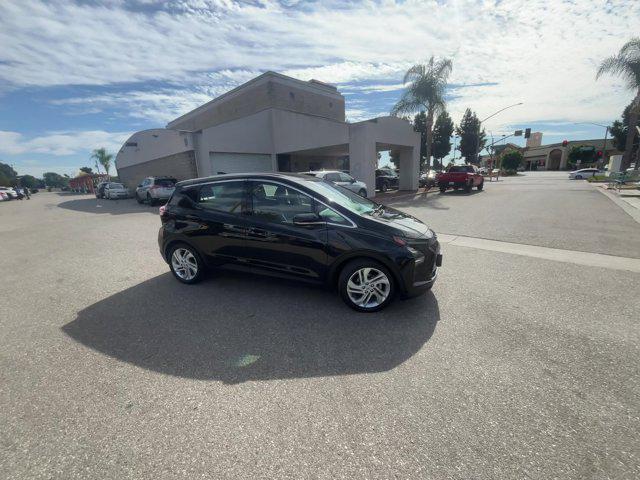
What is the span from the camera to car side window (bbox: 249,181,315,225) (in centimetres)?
387

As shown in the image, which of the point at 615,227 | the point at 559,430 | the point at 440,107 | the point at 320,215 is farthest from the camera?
the point at 440,107

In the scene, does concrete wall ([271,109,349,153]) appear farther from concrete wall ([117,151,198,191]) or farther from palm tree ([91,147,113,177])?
palm tree ([91,147,113,177])

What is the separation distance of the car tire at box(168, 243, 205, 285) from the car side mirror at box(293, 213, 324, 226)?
1850mm

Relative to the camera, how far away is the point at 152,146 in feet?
81.8

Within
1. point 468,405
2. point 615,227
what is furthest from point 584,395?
point 615,227

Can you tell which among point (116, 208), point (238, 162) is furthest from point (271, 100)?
point (116, 208)

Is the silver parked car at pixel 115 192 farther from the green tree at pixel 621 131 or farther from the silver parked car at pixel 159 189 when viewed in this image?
the green tree at pixel 621 131

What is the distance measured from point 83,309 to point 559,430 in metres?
Answer: 5.26

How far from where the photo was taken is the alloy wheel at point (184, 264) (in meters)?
4.70

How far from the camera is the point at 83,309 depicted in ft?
13.3

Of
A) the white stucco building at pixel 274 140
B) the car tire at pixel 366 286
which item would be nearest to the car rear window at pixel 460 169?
the white stucco building at pixel 274 140

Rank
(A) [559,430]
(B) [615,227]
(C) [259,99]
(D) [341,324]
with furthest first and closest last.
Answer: (C) [259,99] < (B) [615,227] < (D) [341,324] < (A) [559,430]

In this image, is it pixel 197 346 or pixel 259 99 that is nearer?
pixel 197 346

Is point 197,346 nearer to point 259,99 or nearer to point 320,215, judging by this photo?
point 320,215
